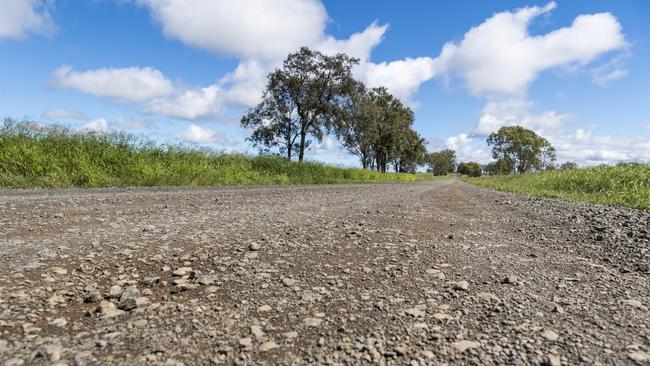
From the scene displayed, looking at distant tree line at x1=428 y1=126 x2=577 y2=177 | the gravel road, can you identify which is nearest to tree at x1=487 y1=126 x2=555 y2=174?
distant tree line at x1=428 y1=126 x2=577 y2=177

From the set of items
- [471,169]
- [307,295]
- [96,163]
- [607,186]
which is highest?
[471,169]

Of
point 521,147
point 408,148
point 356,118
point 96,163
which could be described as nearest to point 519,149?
point 521,147

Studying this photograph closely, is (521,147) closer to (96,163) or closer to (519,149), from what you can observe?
(519,149)

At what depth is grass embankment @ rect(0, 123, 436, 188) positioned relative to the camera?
384 inches

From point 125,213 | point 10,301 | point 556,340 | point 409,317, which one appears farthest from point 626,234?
point 125,213

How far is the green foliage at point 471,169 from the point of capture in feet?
470

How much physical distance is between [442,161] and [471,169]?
41.6ft

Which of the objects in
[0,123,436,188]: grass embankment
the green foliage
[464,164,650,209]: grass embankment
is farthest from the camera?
the green foliage

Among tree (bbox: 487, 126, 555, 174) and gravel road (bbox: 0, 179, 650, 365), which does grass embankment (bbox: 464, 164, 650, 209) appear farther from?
tree (bbox: 487, 126, 555, 174)

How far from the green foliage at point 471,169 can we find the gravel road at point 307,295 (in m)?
149

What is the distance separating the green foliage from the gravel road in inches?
5860

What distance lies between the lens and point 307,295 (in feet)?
8.55

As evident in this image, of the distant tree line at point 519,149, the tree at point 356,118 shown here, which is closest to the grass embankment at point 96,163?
the tree at point 356,118

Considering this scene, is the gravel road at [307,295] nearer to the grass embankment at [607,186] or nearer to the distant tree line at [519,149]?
the grass embankment at [607,186]
